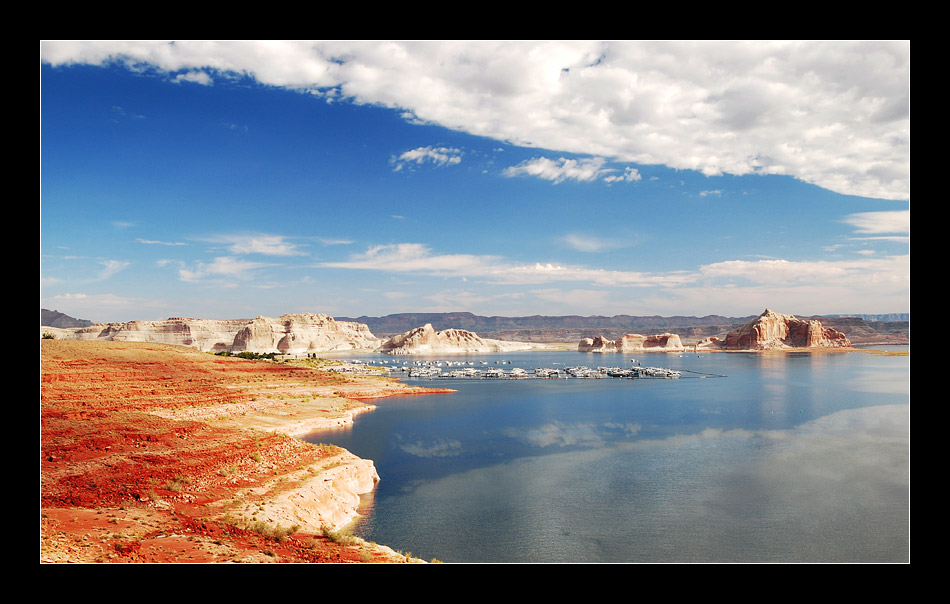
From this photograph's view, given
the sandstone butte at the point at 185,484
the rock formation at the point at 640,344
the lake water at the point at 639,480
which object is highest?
the sandstone butte at the point at 185,484

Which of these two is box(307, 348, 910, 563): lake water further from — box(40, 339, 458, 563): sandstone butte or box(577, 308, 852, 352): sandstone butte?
box(577, 308, 852, 352): sandstone butte

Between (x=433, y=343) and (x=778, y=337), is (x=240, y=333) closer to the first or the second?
(x=433, y=343)

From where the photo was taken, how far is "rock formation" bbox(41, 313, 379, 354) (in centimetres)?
10812

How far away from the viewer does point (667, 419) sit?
3466 centimetres

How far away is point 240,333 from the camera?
12138cm

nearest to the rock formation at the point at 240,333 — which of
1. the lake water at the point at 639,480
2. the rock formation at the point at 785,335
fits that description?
the lake water at the point at 639,480

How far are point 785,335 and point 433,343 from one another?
85.4 meters

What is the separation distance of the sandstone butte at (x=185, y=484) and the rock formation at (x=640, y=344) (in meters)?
116

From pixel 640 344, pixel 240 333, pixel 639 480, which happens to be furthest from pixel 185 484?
pixel 640 344

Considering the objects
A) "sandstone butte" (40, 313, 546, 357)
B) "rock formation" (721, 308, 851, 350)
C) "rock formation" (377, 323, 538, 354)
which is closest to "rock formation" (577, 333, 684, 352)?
"rock formation" (721, 308, 851, 350)

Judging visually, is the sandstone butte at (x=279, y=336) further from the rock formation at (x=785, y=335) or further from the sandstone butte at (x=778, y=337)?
the rock formation at (x=785, y=335)

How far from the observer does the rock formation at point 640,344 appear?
13275 centimetres
